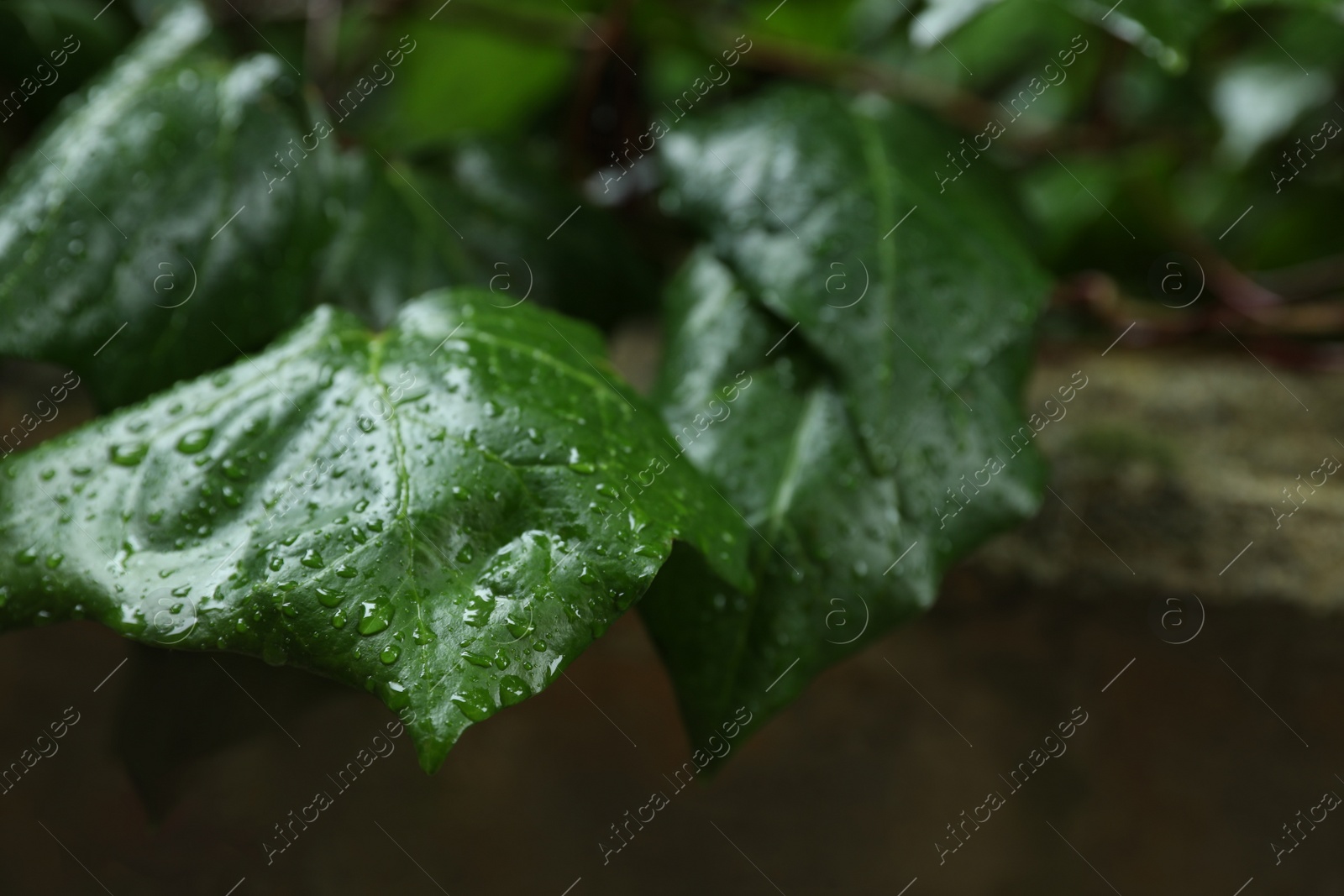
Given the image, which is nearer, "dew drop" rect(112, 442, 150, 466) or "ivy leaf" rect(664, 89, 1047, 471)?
"dew drop" rect(112, 442, 150, 466)

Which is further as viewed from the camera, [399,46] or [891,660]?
[399,46]

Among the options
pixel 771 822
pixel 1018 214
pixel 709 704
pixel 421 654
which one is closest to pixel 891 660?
pixel 771 822

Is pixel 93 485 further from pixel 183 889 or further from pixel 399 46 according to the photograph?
pixel 399 46

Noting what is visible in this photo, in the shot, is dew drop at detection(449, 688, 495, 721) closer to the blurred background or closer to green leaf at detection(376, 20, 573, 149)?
the blurred background

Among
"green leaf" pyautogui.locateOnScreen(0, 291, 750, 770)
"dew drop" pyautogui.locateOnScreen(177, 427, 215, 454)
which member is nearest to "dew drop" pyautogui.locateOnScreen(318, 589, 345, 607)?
"green leaf" pyautogui.locateOnScreen(0, 291, 750, 770)

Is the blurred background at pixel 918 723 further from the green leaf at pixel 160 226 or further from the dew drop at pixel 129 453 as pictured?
the dew drop at pixel 129 453

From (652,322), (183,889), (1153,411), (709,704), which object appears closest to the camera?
(709,704)
